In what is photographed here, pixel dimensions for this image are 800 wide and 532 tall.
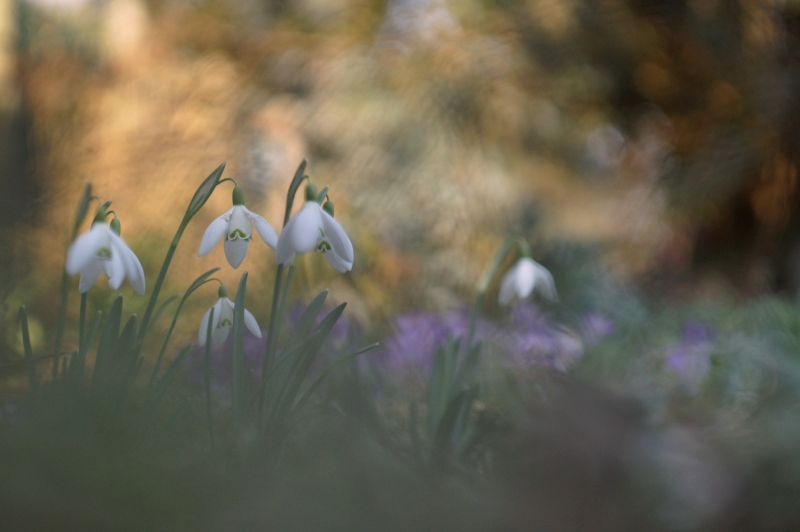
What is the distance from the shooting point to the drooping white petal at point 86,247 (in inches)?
9.5

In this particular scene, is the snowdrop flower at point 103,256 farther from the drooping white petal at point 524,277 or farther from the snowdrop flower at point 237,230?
the drooping white petal at point 524,277

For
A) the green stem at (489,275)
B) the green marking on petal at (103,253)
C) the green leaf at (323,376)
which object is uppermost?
the green stem at (489,275)

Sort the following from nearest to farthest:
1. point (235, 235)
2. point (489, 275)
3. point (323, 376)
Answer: point (323, 376), point (235, 235), point (489, 275)

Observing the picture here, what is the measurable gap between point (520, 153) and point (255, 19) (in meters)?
0.43

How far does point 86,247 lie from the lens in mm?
257

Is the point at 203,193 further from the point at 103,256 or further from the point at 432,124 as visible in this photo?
the point at 432,124

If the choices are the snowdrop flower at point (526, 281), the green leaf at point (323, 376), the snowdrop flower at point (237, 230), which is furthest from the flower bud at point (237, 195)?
the snowdrop flower at point (526, 281)

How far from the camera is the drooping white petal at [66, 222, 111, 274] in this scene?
241mm

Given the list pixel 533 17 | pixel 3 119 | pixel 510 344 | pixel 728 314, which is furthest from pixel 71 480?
pixel 533 17

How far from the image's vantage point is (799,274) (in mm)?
571

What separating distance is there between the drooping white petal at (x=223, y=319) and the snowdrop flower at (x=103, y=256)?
0.08 meters

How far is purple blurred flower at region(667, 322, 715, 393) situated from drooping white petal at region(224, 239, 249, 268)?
0.24 m

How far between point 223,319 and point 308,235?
0.13 meters

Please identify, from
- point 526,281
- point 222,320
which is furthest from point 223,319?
point 526,281
